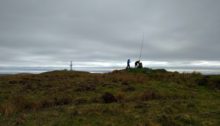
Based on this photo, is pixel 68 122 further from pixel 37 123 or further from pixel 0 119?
pixel 0 119

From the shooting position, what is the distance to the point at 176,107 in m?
11.9

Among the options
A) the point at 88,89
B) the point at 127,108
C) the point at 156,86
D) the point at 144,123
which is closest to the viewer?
the point at 144,123

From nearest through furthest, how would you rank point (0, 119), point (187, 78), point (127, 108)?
1. point (0, 119)
2. point (127, 108)
3. point (187, 78)

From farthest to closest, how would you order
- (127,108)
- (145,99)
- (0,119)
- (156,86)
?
(156,86) → (145,99) → (127,108) → (0,119)

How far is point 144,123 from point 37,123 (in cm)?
374

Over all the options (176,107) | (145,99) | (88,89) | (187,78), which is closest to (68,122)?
(176,107)

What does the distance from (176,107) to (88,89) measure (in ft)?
22.3

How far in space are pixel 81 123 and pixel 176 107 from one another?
14.3 ft

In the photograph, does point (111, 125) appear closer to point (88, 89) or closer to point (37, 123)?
point (37, 123)

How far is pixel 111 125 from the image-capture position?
9.54m

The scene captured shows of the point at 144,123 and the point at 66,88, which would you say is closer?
the point at 144,123

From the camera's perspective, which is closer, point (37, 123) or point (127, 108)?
point (37, 123)

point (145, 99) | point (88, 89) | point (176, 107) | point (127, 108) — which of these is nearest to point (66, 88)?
point (88, 89)

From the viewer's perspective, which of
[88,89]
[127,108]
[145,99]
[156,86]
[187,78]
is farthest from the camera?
[187,78]
